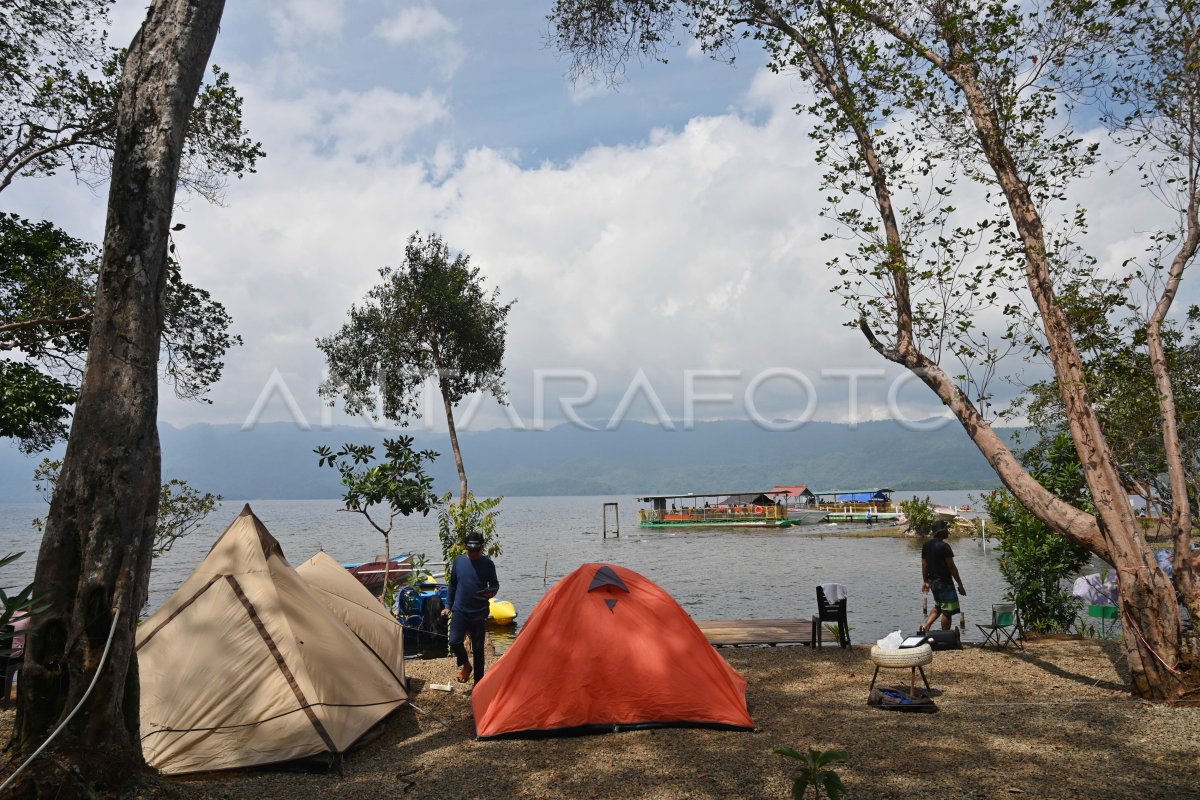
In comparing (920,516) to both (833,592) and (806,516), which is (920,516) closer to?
(806,516)

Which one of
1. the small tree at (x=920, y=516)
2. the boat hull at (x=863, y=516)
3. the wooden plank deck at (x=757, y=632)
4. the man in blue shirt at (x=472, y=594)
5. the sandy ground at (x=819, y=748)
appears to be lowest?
the boat hull at (x=863, y=516)

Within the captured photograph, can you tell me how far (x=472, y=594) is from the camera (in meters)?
9.29

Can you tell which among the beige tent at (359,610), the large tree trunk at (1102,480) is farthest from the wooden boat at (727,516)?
the large tree trunk at (1102,480)

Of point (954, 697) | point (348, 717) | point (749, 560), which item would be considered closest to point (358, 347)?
point (348, 717)

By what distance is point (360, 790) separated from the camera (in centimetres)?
612

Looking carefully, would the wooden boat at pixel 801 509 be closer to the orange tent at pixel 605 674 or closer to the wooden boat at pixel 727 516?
the wooden boat at pixel 727 516

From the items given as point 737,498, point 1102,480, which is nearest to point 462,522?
point 1102,480

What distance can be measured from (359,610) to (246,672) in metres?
2.72

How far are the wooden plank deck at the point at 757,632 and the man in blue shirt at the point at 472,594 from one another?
430 centimetres

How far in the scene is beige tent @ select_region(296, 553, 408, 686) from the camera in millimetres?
9367

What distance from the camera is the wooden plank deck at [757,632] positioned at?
12.2 meters

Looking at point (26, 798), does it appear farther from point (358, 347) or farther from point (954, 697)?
point (358, 347)

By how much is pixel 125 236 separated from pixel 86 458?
163cm

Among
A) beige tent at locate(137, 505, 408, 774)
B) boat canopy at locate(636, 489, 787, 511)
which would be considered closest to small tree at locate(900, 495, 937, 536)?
boat canopy at locate(636, 489, 787, 511)
